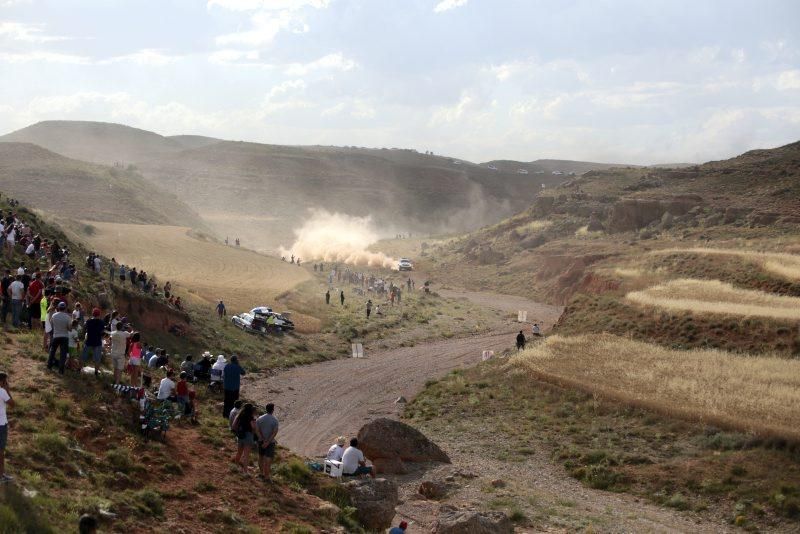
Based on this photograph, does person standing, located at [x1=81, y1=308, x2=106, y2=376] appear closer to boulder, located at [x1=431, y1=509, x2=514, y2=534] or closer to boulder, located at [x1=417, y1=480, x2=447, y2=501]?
boulder, located at [x1=431, y1=509, x2=514, y2=534]

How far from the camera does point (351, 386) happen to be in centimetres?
4053

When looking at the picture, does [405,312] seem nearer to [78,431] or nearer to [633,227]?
[633,227]

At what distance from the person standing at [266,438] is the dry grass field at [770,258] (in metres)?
37.3

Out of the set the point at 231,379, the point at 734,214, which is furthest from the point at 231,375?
the point at 734,214

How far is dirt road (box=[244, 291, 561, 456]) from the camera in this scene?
32.2 meters

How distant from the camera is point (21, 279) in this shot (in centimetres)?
2491

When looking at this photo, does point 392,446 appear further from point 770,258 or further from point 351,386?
point 770,258

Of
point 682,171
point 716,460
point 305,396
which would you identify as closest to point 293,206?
point 682,171

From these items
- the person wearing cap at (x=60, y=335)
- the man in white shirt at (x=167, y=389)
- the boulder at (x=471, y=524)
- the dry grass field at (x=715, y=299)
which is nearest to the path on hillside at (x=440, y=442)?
the boulder at (x=471, y=524)

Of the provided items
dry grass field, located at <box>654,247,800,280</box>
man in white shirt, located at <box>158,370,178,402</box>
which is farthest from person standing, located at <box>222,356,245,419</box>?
dry grass field, located at <box>654,247,800,280</box>

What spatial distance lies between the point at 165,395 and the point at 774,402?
19419 millimetres

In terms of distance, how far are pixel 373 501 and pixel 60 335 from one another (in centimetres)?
794

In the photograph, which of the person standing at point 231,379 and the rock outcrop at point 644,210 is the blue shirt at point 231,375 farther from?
the rock outcrop at point 644,210

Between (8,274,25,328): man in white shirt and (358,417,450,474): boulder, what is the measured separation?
33.4ft
